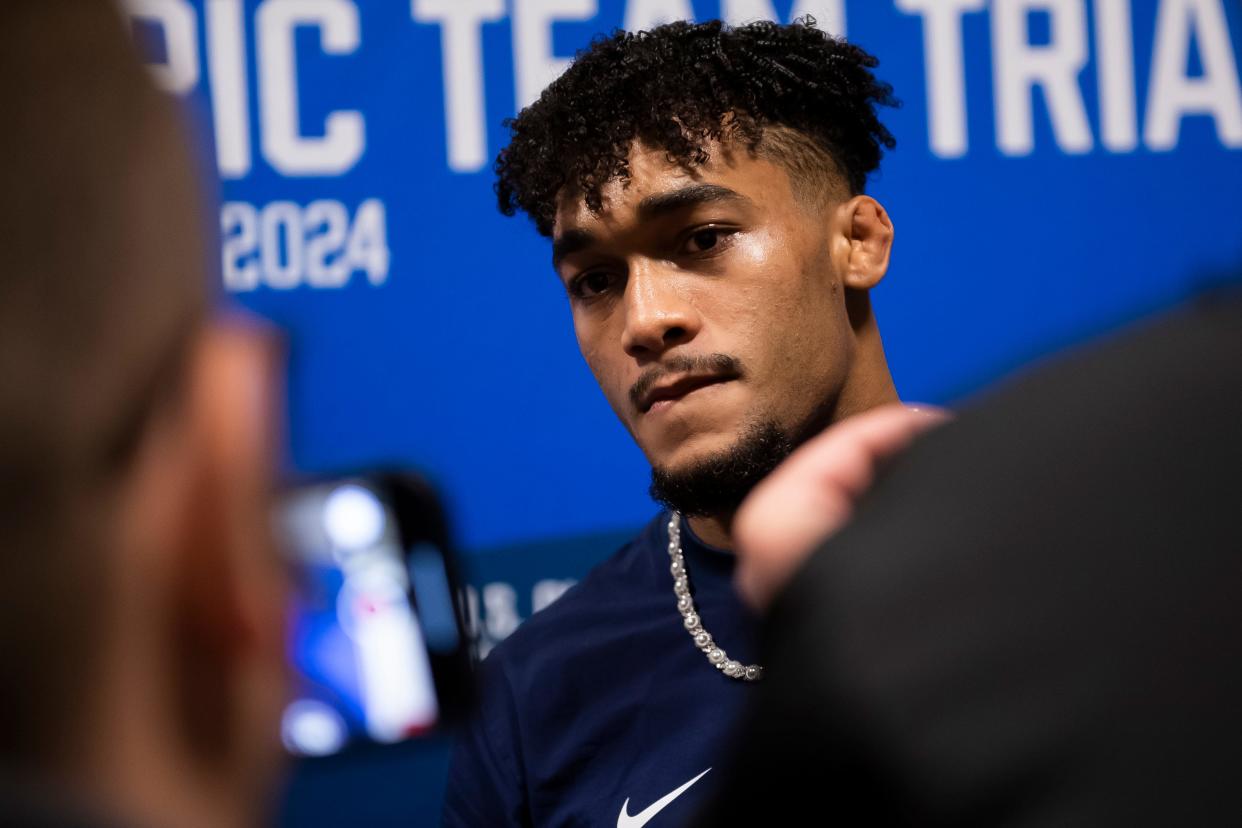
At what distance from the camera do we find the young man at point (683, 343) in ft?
4.19

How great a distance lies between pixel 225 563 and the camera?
303 mm

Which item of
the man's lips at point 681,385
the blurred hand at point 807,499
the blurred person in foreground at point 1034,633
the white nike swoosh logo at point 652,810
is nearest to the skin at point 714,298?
the man's lips at point 681,385

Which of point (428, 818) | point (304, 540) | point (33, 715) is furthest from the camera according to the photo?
point (428, 818)

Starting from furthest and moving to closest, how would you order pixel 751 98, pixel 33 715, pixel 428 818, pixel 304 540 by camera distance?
pixel 428 818 → pixel 751 98 → pixel 304 540 → pixel 33 715

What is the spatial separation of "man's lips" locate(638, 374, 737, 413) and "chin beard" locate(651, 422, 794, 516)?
0.06 metres

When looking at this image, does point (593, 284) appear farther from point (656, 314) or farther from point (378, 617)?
point (378, 617)

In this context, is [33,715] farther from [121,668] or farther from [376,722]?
[376,722]

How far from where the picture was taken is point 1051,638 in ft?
0.98

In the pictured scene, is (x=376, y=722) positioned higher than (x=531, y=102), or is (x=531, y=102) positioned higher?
(x=531, y=102)

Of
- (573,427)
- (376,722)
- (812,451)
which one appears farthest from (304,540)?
(573,427)

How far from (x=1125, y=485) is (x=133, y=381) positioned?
0.77ft

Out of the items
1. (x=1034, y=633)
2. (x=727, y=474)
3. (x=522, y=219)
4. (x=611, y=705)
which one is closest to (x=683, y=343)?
(x=727, y=474)

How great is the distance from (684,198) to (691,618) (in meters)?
0.42

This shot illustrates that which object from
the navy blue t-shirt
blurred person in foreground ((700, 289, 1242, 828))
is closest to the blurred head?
the navy blue t-shirt
